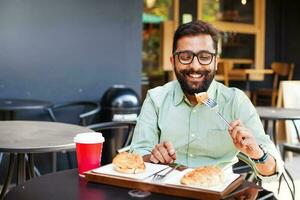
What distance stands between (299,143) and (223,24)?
4.69 meters

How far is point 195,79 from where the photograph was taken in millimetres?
1717

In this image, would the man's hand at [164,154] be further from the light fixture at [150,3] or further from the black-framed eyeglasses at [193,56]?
the light fixture at [150,3]

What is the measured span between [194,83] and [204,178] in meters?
0.57

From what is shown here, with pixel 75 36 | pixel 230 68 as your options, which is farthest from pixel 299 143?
pixel 230 68

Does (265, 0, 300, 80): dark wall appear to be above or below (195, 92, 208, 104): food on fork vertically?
above

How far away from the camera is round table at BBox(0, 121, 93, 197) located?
6.44 ft

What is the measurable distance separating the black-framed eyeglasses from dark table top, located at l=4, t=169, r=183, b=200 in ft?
2.02

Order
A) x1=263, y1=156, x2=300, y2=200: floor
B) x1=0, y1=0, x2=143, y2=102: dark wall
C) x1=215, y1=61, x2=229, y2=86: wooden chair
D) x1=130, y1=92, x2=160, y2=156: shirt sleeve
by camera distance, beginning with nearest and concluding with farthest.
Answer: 1. x1=130, y1=92, x2=160, y2=156: shirt sleeve
2. x1=263, y1=156, x2=300, y2=200: floor
3. x1=0, y1=0, x2=143, y2=102: dark wall
4. x1=215, y1=61, x2=229, y2=86: wooden chair

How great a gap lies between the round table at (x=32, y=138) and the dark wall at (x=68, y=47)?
1542 millimetres

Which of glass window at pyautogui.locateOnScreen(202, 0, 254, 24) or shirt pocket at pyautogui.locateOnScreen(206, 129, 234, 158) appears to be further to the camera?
glass window at pyautogui.locateOnScreen(202, 0, 254, 24)

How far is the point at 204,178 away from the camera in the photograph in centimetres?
125

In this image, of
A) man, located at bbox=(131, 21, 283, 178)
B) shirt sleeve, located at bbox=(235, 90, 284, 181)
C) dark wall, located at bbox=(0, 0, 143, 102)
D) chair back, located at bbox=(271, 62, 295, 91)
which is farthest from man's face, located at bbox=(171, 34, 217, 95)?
chair back, located at bbox=(271, 62, 295, 91)

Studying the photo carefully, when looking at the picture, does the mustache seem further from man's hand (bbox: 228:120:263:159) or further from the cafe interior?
the cafe interior

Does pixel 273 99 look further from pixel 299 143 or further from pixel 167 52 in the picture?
pixel 299 143
